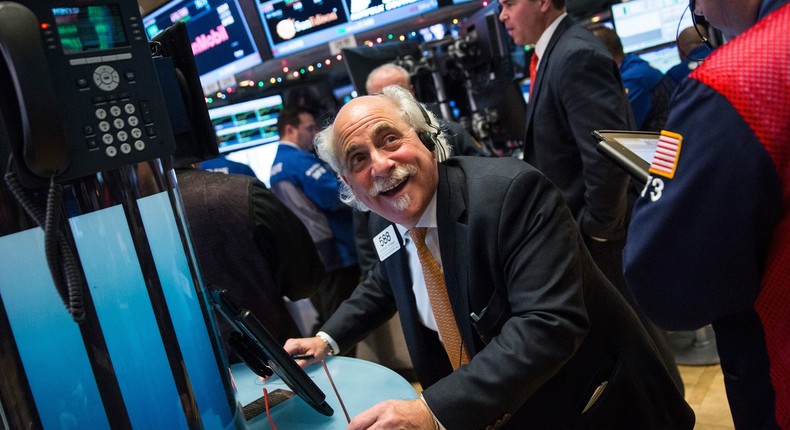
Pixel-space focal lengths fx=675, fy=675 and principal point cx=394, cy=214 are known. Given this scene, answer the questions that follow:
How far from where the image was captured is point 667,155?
3.13 feet

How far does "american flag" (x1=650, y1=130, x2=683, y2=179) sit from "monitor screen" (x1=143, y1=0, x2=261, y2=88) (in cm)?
326

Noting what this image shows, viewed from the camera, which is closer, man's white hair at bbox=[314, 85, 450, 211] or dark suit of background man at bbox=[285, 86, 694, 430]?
dark suit of background man at bbox=[285, 86, 694, 430]

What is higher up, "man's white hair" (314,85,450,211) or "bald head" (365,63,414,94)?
"bald head" (365,63,414,94)

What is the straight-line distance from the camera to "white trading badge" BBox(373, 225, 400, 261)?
5.84ft

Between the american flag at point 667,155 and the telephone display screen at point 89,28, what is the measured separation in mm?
759

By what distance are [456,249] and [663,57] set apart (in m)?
4.60

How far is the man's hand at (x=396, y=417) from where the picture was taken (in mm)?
1196

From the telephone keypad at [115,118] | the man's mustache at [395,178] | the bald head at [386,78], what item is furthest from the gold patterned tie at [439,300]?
the bald head at [386,78]

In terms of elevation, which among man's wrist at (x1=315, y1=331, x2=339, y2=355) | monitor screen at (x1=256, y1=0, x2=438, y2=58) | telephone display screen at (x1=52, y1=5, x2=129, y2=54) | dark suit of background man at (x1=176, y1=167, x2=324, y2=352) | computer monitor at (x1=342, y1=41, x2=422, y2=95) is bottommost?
man's wrist at (x1=315, y1=331, x2=339, y2=355)

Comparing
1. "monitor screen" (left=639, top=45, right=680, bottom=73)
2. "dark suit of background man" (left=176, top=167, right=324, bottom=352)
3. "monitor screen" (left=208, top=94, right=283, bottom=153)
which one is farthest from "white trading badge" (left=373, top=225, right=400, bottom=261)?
"monitor screen" (left=639, top=45, right=680, bottom=73)

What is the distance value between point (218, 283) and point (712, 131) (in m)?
1.99

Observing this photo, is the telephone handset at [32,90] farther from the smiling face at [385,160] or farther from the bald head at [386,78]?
the bald head at [386,78]

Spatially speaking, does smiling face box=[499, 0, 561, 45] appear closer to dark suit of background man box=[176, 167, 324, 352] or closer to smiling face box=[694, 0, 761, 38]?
dark suit of background man box=[176, 167, 324, 352]

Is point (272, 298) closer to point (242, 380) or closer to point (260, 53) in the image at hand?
point (242, 380)
